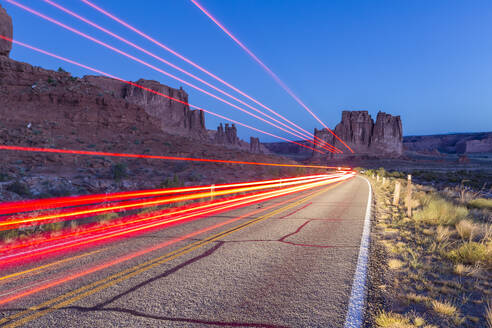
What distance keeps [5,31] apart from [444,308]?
6064 cm

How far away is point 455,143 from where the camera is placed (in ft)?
566

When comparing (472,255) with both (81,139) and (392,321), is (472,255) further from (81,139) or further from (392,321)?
(81,139)

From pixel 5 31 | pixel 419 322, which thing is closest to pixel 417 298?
pixel 419 322

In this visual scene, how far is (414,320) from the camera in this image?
3086 mm

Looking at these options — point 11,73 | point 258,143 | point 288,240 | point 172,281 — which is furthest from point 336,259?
point 258,143

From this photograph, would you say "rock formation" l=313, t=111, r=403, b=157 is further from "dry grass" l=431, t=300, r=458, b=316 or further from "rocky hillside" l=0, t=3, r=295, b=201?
"dry grass" l=431, t=300, r=458, b=316

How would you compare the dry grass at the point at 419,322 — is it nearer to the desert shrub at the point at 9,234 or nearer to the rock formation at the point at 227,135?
the desert shrub at the point at 9,234

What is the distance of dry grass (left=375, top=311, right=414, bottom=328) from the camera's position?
293 cm

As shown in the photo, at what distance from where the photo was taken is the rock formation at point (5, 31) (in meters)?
41.2

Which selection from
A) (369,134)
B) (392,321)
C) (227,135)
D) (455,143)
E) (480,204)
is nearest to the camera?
(392,321)

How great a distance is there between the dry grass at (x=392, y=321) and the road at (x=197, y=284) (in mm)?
443

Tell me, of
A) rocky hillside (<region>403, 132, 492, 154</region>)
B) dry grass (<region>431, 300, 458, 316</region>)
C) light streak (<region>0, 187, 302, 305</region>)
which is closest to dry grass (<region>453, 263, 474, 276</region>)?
dry grass (<region>431, 300, 458, 316</region>)

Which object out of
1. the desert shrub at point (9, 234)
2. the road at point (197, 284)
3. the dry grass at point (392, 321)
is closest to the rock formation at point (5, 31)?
the desert shrub at point (9, 234)

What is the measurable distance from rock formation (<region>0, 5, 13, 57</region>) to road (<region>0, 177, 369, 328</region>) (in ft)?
170
